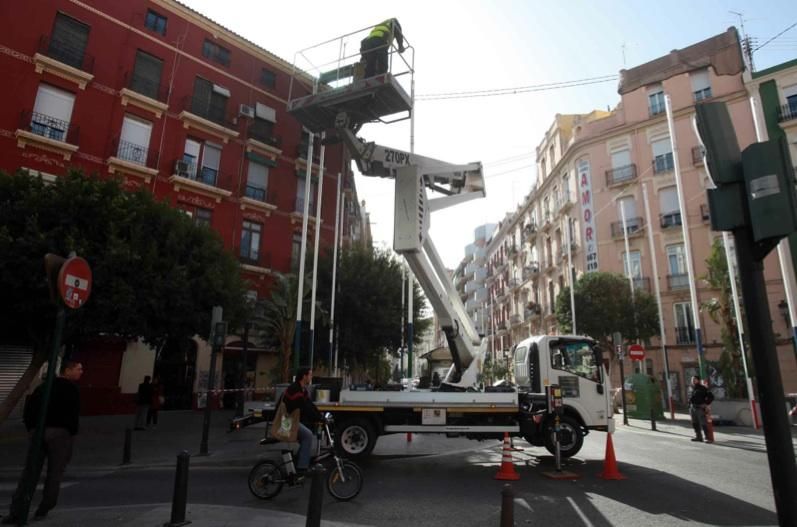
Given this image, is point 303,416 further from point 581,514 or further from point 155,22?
point 155,22

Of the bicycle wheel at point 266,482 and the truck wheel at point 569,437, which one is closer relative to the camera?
the bicycle wheel at point 266,482

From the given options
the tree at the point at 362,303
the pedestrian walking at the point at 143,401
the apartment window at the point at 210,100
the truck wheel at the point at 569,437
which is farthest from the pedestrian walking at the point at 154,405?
the apartment window at the point at 210,100

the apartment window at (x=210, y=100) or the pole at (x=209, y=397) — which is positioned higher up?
the apartment window at (x=210, y=100)

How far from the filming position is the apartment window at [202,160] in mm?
22828

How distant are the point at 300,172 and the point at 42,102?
11.5 m

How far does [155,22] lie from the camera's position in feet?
75.5

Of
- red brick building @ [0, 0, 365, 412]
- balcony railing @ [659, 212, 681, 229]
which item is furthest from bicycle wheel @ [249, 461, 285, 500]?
balcony railing @ [659, 212, 681, 229]

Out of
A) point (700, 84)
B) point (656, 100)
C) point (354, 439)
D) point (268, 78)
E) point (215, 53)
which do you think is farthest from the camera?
point (656, 100)

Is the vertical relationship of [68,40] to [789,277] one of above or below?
above

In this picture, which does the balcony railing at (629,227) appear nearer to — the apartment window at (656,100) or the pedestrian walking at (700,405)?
the apartment window at (656,100)

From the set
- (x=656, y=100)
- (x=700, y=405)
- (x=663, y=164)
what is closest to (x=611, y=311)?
(x=663, y=164)

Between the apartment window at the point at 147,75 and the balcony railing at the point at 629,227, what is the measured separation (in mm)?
27027

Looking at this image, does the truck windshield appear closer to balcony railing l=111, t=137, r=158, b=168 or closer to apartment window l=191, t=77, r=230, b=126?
balcony railing l=111, t=137, r=158, b=168

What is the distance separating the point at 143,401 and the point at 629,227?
28337 millimetres
